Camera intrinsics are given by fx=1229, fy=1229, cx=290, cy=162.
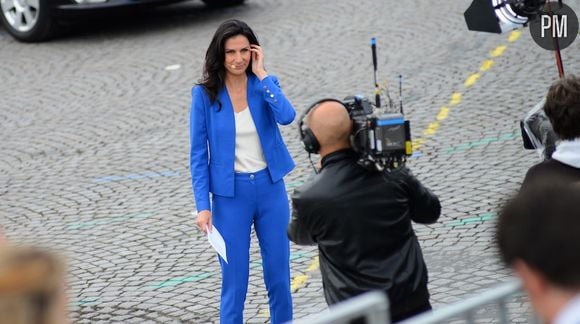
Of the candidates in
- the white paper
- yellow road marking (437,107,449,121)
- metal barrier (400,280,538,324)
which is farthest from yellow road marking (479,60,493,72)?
metal barrier (400,280,538,324)

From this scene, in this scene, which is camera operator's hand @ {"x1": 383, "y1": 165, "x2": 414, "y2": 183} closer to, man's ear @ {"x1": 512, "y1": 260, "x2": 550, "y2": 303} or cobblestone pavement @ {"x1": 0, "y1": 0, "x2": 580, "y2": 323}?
cobblestone pavement @ {"x1": 0, "y1": 0, "x2": 580, "y2": 323}

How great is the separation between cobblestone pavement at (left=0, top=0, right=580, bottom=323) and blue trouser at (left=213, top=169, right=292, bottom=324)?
0.86 metres

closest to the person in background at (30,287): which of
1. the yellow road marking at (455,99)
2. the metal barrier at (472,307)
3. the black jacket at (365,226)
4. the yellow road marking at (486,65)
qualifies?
the metal barrier at (472,307)

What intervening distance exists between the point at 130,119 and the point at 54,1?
12.0 ft

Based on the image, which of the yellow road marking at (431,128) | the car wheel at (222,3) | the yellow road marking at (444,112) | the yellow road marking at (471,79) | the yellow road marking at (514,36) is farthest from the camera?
the car wheel at (222,3)

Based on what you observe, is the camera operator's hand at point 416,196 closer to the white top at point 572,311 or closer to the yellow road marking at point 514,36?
the white top at point 572,311

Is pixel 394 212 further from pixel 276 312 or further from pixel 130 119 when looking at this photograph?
pixel 130 119

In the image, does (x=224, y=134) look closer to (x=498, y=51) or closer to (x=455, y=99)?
(x=455, y=99)

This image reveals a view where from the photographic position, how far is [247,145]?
21.9 ft

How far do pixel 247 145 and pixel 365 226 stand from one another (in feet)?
5.43

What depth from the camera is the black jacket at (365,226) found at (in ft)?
16.9

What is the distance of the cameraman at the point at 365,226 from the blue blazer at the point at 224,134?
1.33 m

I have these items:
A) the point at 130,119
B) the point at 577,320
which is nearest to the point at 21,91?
the point at 130,119

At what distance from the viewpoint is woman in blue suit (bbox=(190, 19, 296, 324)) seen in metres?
6.61
